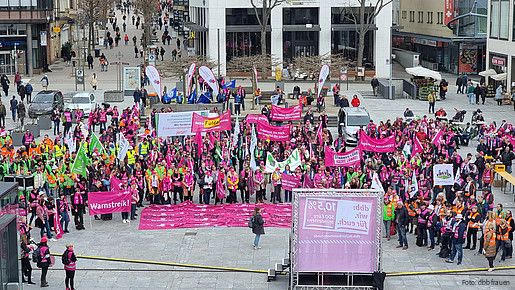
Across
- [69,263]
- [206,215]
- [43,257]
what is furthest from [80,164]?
[69,263]

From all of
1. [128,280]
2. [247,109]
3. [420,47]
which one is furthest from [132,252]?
[420,47]

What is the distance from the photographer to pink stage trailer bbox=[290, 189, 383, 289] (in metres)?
22.2

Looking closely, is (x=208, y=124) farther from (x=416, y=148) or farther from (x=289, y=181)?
(x=416, y=148)

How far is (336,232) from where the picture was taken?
73.2 ft

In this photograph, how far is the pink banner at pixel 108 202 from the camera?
93.7 ft

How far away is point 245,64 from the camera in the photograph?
63.2m

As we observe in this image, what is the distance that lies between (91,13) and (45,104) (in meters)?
34.2

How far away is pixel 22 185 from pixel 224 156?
731 cm

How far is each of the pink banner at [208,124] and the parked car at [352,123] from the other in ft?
19.7

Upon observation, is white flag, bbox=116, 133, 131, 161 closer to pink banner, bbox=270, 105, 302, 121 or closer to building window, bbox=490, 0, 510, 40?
pink banner, bbox=270, 105, 302, 121

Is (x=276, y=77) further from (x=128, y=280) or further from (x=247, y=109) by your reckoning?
(x=128, y=280)

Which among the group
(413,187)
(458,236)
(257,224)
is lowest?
(458,236)

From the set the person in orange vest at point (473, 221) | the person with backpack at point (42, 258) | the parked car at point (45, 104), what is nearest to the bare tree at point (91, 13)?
the parked car at point (45, 104)

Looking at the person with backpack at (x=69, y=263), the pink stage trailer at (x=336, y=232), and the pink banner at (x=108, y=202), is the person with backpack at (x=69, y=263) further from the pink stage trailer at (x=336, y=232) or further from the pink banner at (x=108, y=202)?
the pink banner at (x=108, y=202)
